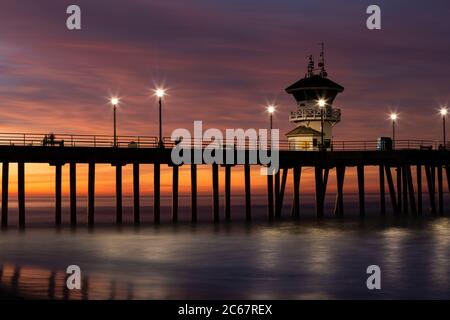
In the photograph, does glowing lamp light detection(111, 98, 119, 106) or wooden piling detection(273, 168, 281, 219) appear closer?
glowing lamp light detection(111, 98, 119, 106)

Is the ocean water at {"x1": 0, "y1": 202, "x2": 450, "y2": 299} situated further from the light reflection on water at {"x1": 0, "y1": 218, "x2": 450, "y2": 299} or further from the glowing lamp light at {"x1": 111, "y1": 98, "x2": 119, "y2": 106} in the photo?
the glowing lamp light at {"x1": 111, "y1": 98, "x2": 119, "y2": 106}

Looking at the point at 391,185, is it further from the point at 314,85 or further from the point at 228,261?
the point at 228,261

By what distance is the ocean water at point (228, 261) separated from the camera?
83.8ft

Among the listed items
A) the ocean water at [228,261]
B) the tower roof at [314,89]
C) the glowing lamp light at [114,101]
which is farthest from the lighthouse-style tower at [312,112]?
the glowing lamp light at [114,101]

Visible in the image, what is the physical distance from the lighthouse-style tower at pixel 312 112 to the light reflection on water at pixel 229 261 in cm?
1448

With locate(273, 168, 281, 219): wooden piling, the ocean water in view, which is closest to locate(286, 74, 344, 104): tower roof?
locate(273, 168, 281, 219): wooden piling

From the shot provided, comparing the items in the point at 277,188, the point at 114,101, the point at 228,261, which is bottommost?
the point at 228,261

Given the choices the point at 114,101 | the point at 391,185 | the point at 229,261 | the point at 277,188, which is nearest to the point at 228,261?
the point at 229,261

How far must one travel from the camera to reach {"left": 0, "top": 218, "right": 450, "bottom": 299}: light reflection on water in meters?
25.6

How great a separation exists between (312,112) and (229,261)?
116ft

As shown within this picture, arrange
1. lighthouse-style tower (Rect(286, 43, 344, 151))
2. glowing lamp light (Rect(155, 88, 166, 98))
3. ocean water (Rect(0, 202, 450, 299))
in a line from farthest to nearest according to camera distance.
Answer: lighthouse-style tower (Rect(286, 43, 344, 151)) → glowing lamp light (Rect(155, 88, 166, 98)) → ocean water (Rect(0, 202, 450, 299))

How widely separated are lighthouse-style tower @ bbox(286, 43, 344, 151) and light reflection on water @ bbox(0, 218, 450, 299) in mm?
14482

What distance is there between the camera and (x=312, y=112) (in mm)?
67562

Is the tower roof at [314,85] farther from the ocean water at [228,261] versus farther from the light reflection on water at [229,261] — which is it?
the light reflection on water at [229,261]
